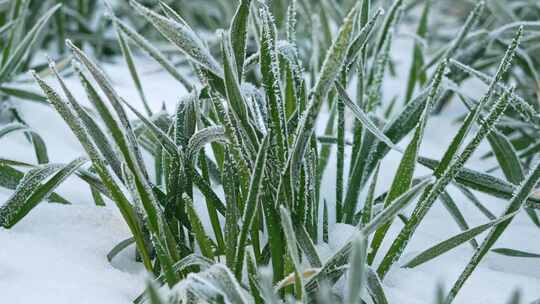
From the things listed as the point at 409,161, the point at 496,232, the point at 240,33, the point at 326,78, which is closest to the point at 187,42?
the point at 240,33

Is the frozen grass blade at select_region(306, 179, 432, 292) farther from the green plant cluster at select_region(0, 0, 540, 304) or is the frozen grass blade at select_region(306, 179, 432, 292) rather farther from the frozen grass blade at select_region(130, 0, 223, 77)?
the frozen grass blade at select_region(130, 0, 223, 77)

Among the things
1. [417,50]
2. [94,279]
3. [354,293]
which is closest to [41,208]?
[94,279]

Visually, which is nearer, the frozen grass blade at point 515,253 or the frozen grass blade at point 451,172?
the frozen grass blade at point 451,172

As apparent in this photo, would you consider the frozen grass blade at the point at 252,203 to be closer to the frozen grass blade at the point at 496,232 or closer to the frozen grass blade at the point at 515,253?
the frozen grass blade at the point at 496,232

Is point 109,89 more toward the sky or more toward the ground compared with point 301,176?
more toward the sky

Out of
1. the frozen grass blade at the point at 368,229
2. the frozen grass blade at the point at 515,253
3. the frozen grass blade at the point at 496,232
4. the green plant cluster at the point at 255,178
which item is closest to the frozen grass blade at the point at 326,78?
the green plant cluster at the point at 255,178

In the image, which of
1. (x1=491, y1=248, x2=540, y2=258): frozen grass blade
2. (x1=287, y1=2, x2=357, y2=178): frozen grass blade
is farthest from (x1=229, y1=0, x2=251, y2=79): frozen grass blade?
(x1=491, y1=248, x2=540, y2=258): frozen grass blade

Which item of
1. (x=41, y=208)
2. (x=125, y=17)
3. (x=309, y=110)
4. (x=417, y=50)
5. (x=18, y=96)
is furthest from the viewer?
(x=125, y=17)

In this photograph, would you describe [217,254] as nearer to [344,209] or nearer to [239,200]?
[239,200]
